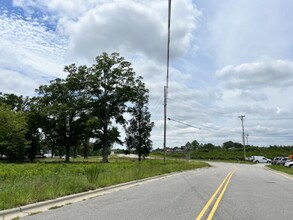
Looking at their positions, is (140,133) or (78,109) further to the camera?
(140,133)

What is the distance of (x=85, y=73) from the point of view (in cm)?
7531

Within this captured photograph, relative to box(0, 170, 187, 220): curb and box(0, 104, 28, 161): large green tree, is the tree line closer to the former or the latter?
box(0, 104, 28, 161): large green tree

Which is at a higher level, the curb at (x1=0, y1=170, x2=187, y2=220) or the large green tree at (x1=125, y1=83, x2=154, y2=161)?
the large green tree at (x1=125, y1=83, x2=154, y2=161)

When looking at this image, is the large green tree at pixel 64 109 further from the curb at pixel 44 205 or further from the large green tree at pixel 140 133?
the curb at pixel 44 205

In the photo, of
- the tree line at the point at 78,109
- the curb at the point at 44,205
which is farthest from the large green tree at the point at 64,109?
the curb at the point at 44,205

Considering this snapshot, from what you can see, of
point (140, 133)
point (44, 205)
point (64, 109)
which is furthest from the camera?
point (140, 133)

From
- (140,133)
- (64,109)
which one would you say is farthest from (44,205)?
(140,133)

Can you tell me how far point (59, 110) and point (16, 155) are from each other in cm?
1351

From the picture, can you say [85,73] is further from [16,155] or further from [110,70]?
[16,155]

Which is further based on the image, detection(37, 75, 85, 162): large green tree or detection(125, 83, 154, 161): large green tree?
detection(125, 83, 154, 161): large green tree

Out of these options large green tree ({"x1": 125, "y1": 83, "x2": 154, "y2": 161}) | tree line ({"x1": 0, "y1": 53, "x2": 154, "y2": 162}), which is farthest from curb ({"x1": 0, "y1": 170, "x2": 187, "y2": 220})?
large green tree ({"x1": 125, "y1": 83, "x2": 154, "y2": 161})

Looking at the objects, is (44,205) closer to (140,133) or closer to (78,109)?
(78,109)

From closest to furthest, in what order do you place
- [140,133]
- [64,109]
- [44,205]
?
[44,205] → [64,109] → [140,133]

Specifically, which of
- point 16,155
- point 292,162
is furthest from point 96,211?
point 16,155
